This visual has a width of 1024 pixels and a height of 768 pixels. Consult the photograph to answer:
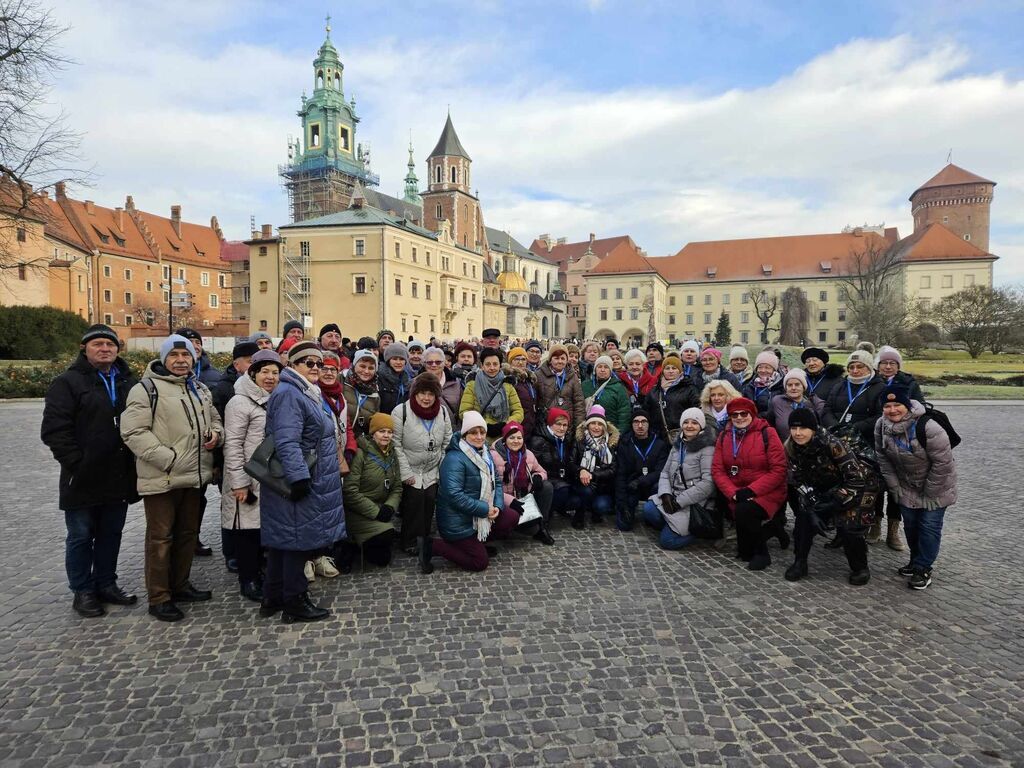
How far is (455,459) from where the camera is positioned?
616 centimetres

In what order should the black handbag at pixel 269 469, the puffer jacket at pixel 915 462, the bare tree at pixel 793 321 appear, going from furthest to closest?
the bare tree at pixel 793 321 < the puffer jacket at pixel 915 462 < the black handbag at pixel 269 469

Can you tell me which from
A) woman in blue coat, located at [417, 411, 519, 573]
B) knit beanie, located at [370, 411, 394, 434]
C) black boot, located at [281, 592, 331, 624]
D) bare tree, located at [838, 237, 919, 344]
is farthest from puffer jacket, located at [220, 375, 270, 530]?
Answer: bare tree, located at [838, 237, 919, 344]

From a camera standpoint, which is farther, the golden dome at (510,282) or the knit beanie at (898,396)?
the golden dome at (510,282)

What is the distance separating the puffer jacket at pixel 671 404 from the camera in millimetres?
7703

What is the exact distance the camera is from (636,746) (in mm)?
3252

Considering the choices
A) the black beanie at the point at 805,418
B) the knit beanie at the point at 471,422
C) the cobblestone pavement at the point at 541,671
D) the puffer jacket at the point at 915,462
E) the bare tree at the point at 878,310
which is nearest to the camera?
the cobblestone pavement at the point at 541,671

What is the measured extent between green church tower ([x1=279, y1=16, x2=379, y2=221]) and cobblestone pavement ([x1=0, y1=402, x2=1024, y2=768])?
78437mm

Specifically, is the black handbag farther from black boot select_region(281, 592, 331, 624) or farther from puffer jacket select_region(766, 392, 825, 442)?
puffer jacket select_region(766, 392, 825, 442)

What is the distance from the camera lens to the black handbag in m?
4.43

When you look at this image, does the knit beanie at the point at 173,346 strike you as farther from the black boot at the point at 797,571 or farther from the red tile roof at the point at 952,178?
the red tile roof at the point at 952,178

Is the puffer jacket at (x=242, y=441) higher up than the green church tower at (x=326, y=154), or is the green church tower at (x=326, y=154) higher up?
the green church tower at (x=326, y=154)

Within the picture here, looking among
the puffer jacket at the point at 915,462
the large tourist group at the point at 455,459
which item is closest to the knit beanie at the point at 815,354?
the large tourist group at the point at 455,459

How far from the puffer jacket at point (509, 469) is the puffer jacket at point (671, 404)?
1.75 metres

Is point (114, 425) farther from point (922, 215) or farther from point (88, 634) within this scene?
point (922, 215)
